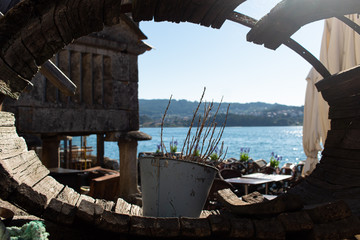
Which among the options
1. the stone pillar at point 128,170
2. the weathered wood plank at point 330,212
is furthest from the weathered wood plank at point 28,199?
the stone pillar at point 128,170

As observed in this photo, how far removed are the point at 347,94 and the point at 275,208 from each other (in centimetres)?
108

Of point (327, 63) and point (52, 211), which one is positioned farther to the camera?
point (327, 63)

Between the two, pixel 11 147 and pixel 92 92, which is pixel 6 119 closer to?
pixel 11 147

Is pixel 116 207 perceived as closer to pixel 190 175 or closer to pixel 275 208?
pixel 190 175

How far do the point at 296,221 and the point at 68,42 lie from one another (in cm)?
175

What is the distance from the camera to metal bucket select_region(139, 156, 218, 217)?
2643mm

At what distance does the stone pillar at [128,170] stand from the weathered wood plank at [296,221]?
5.91 m

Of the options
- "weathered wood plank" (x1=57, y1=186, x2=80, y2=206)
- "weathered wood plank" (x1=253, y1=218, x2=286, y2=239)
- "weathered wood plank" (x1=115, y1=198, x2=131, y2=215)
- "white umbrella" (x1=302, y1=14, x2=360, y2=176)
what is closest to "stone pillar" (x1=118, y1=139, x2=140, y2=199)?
"white umbrella" (x1=302, y1=14, x2=360, y2=176)

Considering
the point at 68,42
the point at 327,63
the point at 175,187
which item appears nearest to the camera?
the point at 68,42

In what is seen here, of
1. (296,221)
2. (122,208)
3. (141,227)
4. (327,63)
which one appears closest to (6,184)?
(141,227)

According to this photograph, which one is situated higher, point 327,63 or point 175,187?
point 327,63

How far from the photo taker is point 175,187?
104 inches

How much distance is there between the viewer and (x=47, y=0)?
6.77ft

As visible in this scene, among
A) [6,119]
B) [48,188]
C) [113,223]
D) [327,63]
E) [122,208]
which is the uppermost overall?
[327,63]
